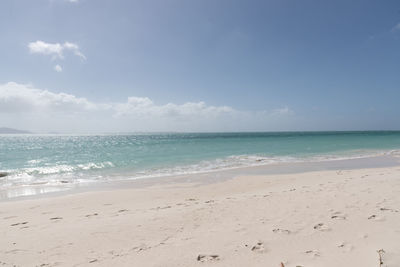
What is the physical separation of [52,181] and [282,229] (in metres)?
15.2

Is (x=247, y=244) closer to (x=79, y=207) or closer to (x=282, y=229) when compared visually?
(x=282, y=229)

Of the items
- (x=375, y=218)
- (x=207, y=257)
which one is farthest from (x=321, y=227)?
(x=207, y=257)

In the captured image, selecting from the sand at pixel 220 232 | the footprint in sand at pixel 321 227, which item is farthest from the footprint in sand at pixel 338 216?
the footprint in sand at pixel 321 227

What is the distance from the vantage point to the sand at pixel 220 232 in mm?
3465

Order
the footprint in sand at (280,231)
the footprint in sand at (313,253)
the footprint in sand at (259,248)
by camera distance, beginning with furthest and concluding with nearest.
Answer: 1. the footprint in sand at (280,231)
2. the footprint in sand at (259,248)
3. the footprint in sand at (313,253)

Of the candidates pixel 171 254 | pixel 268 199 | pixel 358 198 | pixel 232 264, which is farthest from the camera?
pixel 268 199

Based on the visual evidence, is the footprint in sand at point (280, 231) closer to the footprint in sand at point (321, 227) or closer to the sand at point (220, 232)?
the sand at point (220, 232)

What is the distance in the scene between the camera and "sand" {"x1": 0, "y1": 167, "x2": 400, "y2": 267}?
11.4 feet

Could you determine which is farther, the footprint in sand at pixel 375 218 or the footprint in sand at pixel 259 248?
the footprint in sand at pixel 375 218

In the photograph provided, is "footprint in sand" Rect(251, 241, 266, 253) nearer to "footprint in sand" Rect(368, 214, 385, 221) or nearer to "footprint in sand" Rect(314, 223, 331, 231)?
"footprint in sand" Rect(314, 223, 331, 231)

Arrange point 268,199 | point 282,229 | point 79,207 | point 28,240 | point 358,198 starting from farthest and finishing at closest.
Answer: point 79,207, point 268,199, point 358,198, point 28,240, point 282,229

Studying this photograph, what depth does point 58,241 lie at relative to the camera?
15.3ft

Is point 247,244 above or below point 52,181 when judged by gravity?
above

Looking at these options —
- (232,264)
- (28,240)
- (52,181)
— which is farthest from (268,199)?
(52,181)
